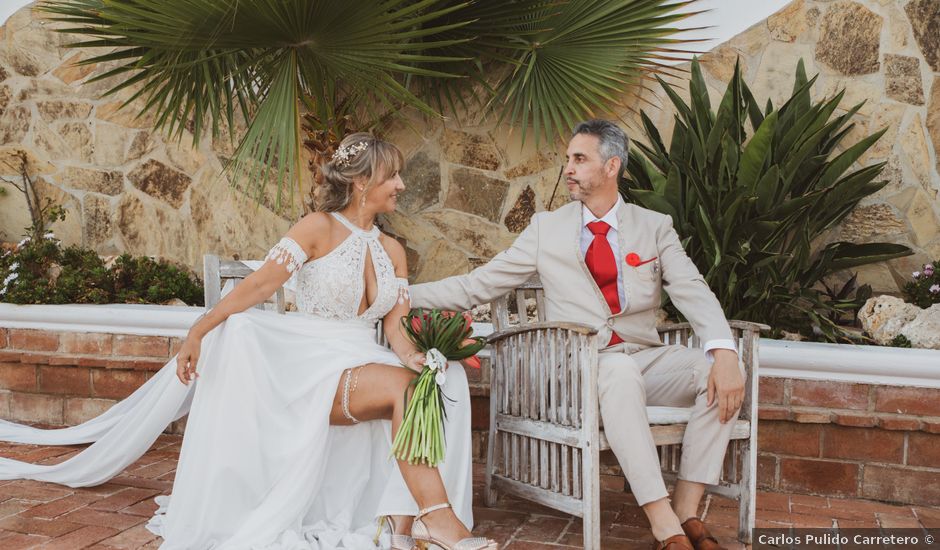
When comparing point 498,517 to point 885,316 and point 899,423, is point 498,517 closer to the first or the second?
point 899,423

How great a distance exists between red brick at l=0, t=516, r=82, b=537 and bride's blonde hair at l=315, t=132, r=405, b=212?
1461mm

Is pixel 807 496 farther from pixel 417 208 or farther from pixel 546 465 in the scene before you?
pixel 417 208

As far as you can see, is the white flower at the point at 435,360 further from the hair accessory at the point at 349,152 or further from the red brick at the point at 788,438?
the red brick at the point at 788,438

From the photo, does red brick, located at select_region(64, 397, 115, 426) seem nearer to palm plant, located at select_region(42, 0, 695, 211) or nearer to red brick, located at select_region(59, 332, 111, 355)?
red brick, located at select_region(59, 332, 111, 355)

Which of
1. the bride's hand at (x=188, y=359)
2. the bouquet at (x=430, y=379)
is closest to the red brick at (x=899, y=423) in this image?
the bouquet at (x=430, y=379)

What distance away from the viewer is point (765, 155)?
4027 mm

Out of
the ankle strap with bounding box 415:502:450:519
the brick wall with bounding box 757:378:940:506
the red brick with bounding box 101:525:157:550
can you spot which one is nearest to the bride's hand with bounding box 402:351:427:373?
the ankle strap with bounding box 415:502:450:519

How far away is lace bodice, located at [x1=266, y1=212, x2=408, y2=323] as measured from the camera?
A: 3.09 metres

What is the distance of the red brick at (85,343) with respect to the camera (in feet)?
14.6

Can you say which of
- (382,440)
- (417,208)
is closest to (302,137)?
Answer: (417,208)

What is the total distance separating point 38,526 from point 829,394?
10.2 ft

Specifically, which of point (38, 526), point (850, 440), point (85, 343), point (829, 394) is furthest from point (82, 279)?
point (850, 440)

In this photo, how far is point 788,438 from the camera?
366cm

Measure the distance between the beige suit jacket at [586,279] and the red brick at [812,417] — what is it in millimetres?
783
